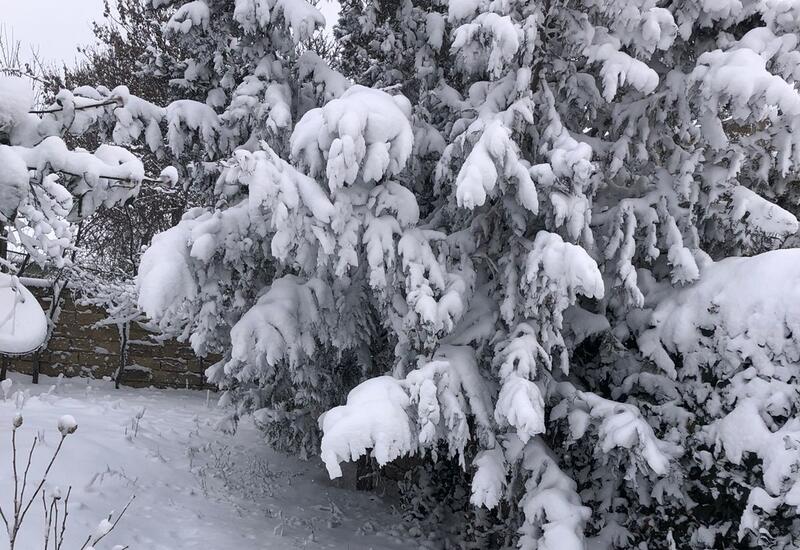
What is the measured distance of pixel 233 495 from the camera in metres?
5.79

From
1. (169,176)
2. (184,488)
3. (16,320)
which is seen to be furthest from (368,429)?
(184,488)

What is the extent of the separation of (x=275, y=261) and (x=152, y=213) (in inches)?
337

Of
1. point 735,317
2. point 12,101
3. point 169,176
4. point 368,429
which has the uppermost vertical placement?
point 12,101

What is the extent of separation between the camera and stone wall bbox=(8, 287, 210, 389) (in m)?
10.7

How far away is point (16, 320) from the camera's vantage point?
83.7 inches

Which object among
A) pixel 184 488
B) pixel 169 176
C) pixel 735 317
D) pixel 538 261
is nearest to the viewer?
pixel 169 176

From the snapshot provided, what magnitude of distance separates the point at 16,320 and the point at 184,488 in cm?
392

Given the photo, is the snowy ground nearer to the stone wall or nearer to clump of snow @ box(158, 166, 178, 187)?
clump of snow @ box(158, 166, 178, 187)

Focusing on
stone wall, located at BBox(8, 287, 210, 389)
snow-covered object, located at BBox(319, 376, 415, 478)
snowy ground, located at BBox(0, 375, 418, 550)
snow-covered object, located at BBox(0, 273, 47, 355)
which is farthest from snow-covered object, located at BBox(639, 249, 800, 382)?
stone wall, located at BBox(8, 287, 210, 389)

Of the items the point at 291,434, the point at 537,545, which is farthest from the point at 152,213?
the point at 537,545

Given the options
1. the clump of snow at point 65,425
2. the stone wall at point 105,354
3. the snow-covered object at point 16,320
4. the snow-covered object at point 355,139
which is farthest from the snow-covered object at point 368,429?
the stone wall at point 105,354

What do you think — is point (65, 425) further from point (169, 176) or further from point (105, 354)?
point (105, 354)

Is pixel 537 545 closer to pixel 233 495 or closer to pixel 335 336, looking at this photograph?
pixel 335 336

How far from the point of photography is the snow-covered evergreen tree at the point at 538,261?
3.92 metres
